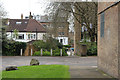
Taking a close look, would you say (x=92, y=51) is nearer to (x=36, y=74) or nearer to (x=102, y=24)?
(x=102, y=24)

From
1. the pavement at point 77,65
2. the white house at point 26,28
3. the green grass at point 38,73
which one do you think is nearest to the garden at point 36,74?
the green grass at point 38,73

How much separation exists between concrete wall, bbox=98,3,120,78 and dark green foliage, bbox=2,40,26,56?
18.3 metres

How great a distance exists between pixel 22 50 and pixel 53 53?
501 centimetres

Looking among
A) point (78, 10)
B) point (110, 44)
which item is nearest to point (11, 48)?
point (78, 10)

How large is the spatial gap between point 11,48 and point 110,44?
20.1 metres

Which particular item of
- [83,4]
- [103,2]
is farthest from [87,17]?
[103,2]

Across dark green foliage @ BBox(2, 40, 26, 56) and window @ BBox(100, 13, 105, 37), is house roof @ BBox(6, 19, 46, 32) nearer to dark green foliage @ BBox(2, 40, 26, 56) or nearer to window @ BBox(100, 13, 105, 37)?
dark green foliage @ BBox(2, 40, 26, 56)

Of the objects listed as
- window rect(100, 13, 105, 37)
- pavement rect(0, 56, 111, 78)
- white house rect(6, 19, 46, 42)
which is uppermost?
white house rect(6, 19, 46, 42)

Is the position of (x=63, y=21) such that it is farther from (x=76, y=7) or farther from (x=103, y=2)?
(x=103, y=2)

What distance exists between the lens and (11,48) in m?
27.3

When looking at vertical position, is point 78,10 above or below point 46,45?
above

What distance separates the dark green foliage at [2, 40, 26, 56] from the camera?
2686 centimetres

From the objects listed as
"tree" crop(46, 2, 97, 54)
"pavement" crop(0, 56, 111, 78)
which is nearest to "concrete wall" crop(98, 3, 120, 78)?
"pavement" crop(0, 56, 111, 78)

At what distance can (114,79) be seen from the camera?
8297 millimetres
